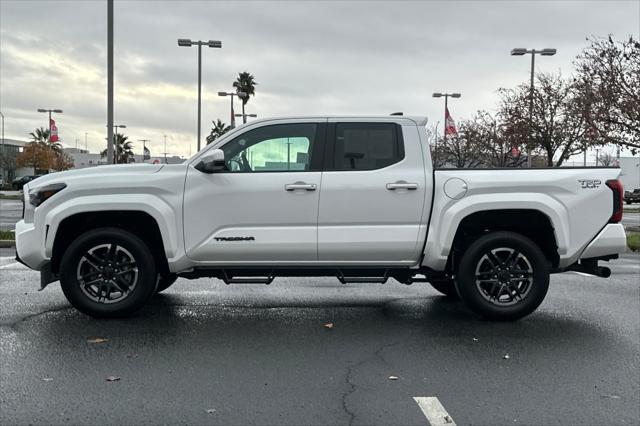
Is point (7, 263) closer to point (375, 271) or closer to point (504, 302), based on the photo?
point (375, 271)

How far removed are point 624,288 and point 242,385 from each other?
20.4 ft

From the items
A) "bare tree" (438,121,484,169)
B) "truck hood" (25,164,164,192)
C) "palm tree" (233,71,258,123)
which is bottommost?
"truck hood" (25,164,164,192)

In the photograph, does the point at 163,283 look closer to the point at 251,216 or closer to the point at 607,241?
the point at 251,216

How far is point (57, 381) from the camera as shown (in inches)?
163

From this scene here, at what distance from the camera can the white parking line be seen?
3535mm

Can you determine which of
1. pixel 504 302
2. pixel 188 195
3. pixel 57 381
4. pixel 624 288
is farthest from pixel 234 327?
pixel 624 288

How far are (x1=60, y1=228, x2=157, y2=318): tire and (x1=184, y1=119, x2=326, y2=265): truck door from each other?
→ 0.52 meters

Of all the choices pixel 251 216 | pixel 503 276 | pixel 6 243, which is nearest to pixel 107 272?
pixel 251 216

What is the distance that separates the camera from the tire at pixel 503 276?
19.1 feet

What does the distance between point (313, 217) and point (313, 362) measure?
1570mm

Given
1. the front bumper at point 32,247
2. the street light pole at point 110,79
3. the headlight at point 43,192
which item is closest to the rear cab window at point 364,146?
the headlight at point 43,192

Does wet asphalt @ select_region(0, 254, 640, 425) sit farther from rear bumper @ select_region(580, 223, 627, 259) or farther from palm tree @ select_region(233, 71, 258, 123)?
palm tree @ select_region(233, 71, 258, 123)

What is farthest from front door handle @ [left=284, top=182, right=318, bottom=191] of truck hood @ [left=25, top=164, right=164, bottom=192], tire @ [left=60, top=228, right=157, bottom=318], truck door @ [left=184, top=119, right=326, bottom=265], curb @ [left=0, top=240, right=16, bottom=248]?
curb @ [left=0, top=240, right=16, bottom=248]

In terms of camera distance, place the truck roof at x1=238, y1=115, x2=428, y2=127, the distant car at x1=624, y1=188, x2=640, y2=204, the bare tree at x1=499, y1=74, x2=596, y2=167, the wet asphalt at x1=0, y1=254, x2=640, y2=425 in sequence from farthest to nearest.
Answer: the distant car at x1=624, y1=188, x2=640, y2=204
the bare tree at x1=499, y1=74, x2=596, y2=167
the truck roof at x1=238, y1=115, x2=428, y2=127
the wet asphalt at x1=0, y1=254, x2=640, y2=425
